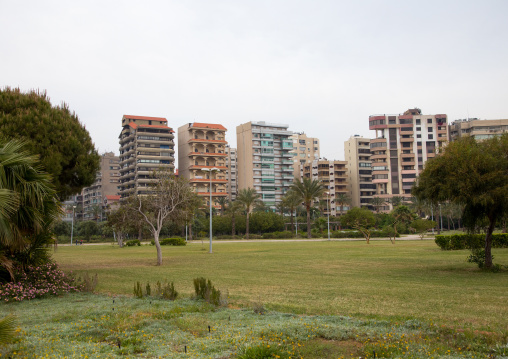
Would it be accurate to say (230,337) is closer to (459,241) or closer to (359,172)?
(459,241)

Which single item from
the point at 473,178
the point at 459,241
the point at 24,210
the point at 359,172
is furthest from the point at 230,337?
the point at 359,172

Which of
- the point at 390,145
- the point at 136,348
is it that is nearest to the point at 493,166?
the point at 136,348

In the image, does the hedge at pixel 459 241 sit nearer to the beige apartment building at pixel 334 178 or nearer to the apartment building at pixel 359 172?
the apartment building at pixel 359 172

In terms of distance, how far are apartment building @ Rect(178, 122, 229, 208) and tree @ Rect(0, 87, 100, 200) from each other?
367 feet

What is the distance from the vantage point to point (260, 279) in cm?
2028

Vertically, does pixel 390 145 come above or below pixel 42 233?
above

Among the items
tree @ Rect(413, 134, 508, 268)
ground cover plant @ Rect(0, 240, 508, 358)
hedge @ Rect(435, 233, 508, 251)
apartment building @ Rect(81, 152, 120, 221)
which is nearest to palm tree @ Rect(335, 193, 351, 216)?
apartment building @ Rect(81, 152, 120, 221)

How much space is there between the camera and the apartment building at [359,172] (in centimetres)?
15575

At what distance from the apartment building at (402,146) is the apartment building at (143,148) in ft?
214

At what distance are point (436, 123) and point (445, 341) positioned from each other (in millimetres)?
152883

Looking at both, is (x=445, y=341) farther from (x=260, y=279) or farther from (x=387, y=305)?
(x=260, y=279)

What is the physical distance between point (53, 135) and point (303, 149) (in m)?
168

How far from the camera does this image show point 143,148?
5241 inches

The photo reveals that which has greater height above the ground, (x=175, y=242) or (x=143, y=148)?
(x=143, y=148)
